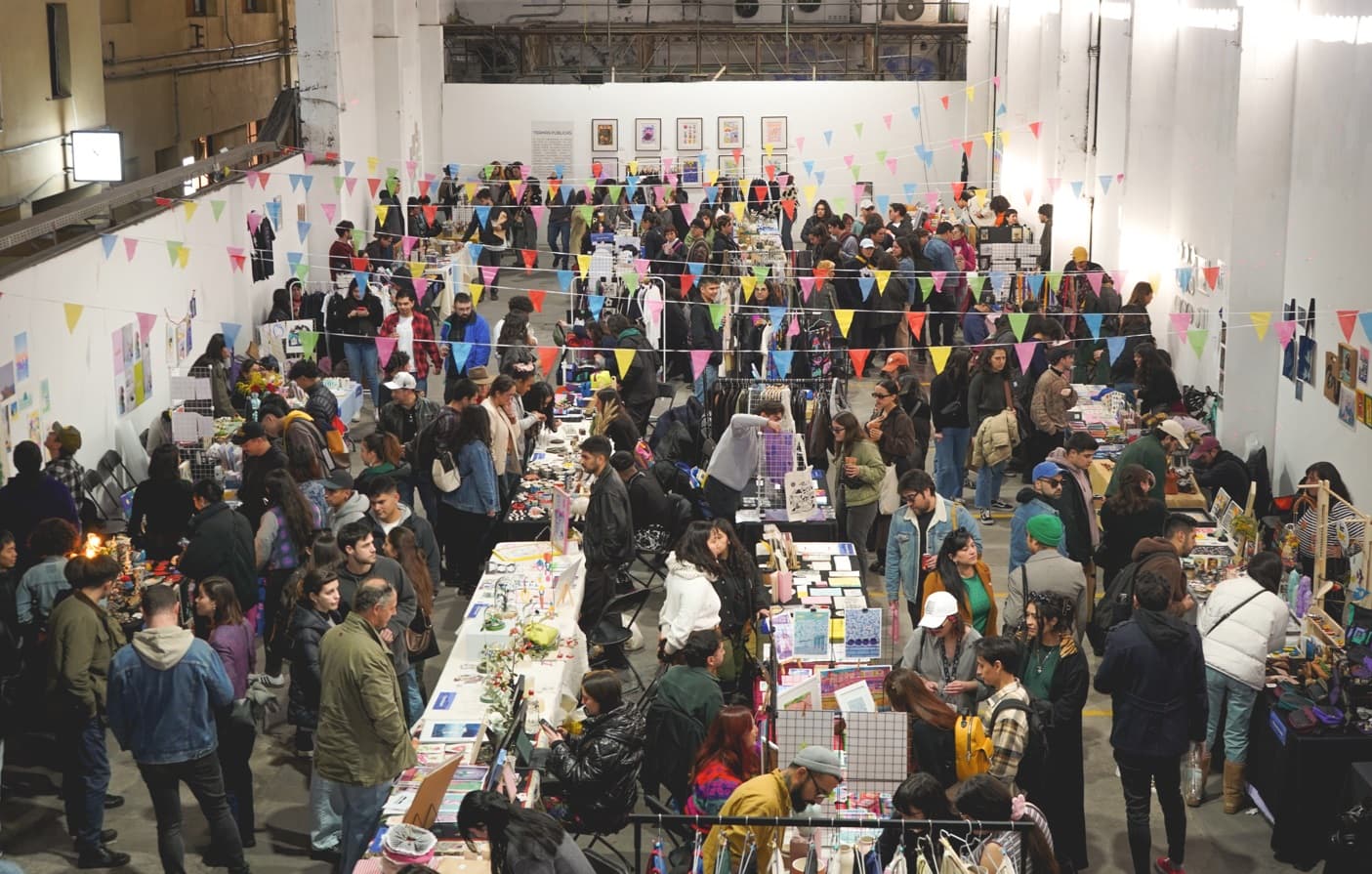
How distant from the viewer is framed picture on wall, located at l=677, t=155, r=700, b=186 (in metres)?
27.0

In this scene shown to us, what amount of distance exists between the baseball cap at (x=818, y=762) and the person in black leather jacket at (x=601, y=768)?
3.51ft

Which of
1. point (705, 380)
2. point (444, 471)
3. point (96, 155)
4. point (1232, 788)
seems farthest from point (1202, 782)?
point (96, 155)

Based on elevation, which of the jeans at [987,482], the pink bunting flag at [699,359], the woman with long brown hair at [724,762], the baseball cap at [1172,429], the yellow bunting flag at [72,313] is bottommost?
the jeans at [987,482]

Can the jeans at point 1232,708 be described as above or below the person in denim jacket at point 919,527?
below

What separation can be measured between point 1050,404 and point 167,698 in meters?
7.46

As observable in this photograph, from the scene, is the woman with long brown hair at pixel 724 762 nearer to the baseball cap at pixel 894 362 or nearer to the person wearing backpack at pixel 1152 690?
the person wearing backpack at pixel 1152 690

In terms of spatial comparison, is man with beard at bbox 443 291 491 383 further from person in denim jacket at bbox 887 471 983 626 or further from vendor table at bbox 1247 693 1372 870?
vendor table at bbox 1247 693 1372 870

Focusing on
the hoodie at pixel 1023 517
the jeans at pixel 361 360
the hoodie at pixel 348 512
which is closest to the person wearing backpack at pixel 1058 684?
the hoodie at pixel 1023 517

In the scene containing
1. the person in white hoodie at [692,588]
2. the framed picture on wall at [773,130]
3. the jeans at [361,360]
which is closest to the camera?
the person in white hoodie at [692,588]

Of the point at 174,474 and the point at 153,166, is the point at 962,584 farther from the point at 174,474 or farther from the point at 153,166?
the point at 153,166

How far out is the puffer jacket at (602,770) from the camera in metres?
6.73

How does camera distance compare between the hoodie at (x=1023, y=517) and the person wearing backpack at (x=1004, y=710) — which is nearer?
the person wearing backpack at (x=1004, y=710)

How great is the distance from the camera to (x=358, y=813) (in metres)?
6.89

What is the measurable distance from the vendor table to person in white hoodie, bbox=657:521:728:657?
2.70 metres
